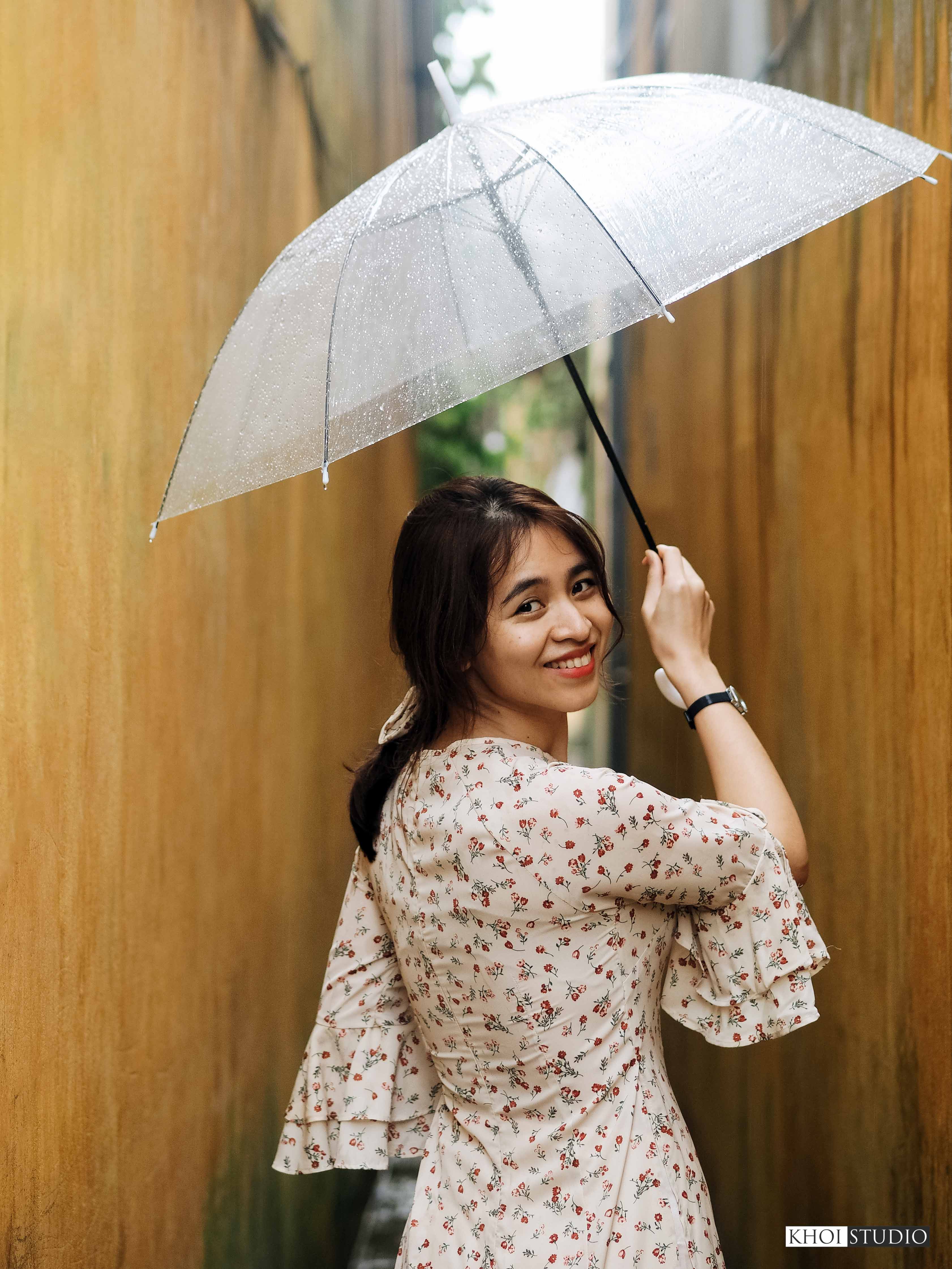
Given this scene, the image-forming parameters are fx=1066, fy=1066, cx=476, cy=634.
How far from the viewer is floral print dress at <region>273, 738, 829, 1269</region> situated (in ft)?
4.27

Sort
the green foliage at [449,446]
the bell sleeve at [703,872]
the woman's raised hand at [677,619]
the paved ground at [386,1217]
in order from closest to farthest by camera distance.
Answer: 1. the bell sleeve at [703,872]
2. the woman's raised hand at [677,619]
3. the paved ground at [386,1217]
4. the green foliage at [449,446]

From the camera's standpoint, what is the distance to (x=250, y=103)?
2492 mm

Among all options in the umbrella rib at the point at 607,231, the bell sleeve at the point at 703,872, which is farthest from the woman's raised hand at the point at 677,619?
the umbrella rib at the point at 607,231

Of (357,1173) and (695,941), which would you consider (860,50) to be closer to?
(695,941)

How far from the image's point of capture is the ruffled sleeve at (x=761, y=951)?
1.31 metres

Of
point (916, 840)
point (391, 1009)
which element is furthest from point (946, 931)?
point (391, 1009)

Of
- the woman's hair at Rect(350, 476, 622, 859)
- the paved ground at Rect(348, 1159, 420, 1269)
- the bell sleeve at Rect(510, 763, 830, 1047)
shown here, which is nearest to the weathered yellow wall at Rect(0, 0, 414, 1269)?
the woman's hair at Rect(350, 476, 622, 859)

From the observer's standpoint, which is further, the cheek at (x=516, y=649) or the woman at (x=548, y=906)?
the cheek at (x=516, y=649)

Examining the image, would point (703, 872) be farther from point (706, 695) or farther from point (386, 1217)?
point (386, 1217)

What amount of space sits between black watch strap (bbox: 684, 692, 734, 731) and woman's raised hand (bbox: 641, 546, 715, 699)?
4 centimetres

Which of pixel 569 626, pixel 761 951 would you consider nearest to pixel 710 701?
pixel 569 626

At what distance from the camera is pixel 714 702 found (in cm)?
145

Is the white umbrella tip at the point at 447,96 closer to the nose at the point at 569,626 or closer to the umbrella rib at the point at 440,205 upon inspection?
the umbrella rib at the point at 440,205

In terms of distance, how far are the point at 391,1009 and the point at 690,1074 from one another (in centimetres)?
220
